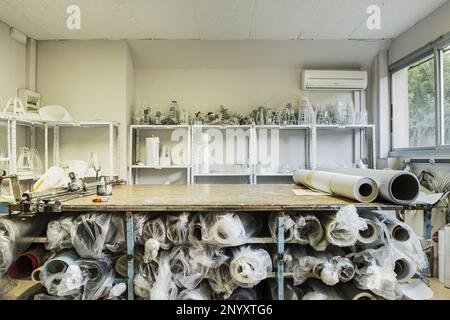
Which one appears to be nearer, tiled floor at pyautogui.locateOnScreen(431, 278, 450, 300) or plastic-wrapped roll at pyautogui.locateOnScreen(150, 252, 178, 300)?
plastic-wrapped roll at pyautogui.locateOnScreen(150, 252, 178, 300)

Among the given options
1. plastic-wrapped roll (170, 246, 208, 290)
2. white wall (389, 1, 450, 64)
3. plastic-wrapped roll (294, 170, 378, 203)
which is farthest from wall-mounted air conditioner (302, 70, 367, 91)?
plastic-wrapped roll (170, 246, 208, 290)

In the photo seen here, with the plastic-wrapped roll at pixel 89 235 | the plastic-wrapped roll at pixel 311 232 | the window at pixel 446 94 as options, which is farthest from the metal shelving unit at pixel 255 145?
the plastic-wrapped roll at pixel 89 235

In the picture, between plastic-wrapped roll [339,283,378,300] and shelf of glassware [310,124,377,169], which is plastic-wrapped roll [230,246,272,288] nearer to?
plastic-wrapped roll [339,283,378,300]

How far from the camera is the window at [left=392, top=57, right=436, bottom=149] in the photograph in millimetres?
2791

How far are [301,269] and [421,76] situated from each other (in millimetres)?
2882

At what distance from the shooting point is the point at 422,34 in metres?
2.73

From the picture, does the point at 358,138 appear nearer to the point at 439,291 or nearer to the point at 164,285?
the point at 439,291

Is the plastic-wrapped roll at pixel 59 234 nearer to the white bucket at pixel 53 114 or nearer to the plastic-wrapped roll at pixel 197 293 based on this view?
the plastic-wrapped roll at pixel 197 293

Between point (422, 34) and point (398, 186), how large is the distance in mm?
2270

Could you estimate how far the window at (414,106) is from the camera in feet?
9.16

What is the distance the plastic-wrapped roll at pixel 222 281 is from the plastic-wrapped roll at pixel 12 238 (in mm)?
1067

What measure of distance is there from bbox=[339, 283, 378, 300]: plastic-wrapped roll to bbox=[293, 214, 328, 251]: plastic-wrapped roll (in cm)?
28
